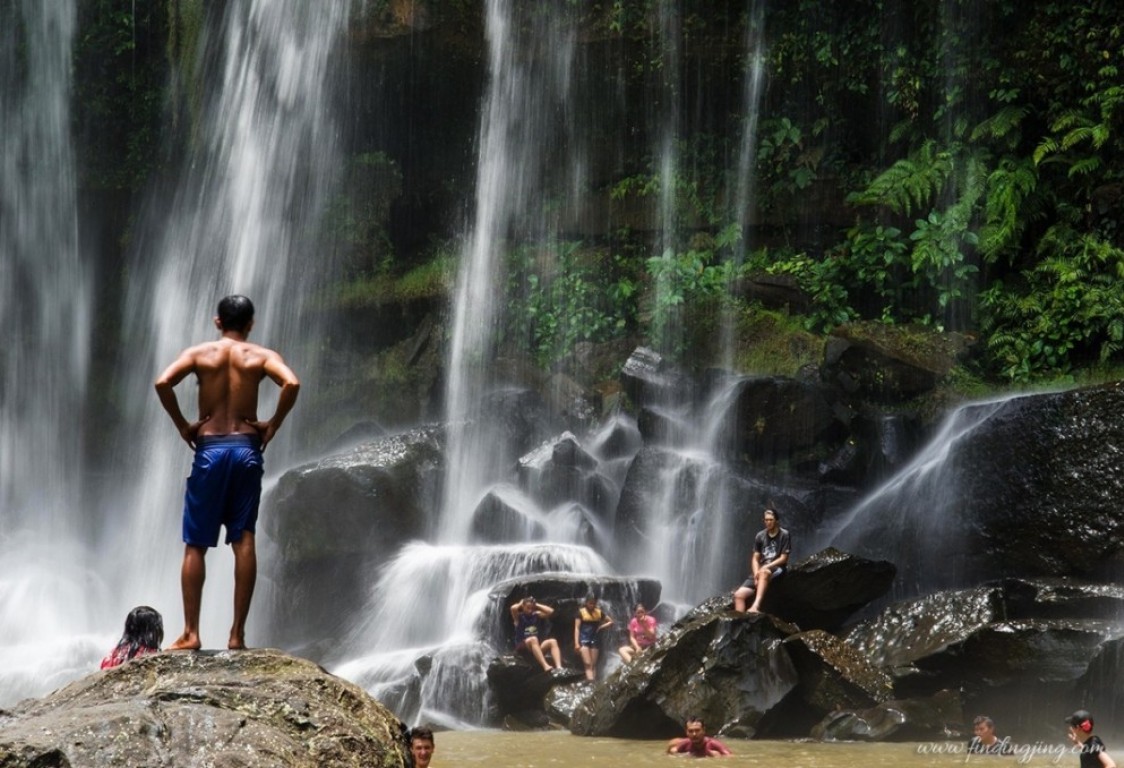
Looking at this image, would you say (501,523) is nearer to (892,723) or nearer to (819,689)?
(819,689)

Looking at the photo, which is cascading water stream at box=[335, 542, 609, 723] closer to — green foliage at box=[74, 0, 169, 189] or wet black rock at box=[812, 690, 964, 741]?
wet black rock at box=[812, 690, 964, 741]

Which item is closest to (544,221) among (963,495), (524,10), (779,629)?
(524,10)

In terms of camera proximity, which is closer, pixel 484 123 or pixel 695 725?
pixel 695 725

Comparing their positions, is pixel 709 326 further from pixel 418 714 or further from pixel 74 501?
pixel 74 501

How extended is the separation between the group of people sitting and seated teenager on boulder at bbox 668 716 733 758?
3.02 m

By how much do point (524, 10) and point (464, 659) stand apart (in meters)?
12.6

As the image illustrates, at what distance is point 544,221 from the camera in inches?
811

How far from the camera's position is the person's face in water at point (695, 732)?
28.1 ft

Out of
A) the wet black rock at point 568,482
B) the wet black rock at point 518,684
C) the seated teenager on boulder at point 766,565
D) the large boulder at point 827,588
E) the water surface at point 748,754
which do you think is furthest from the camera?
the wet black rock at point 568,482

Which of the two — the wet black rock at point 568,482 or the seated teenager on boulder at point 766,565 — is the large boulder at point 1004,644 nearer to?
the seated teenager on boulder at point 766,565

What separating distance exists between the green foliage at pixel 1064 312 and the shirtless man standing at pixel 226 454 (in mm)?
12774

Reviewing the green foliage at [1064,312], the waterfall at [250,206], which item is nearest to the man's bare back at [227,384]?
the green foliage at [1064,312]

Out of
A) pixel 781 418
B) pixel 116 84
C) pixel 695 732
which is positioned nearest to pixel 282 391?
pixel 695 732

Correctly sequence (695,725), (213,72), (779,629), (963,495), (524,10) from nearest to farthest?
(695,725) < (779,629) < (963,495) < (524,10) < (213,72)
